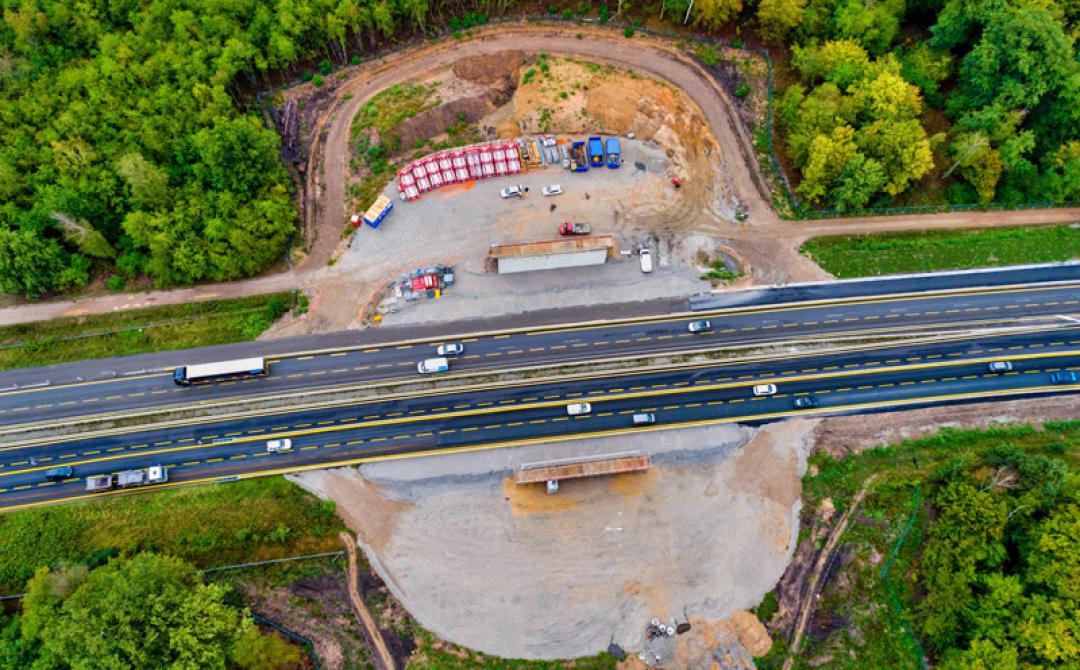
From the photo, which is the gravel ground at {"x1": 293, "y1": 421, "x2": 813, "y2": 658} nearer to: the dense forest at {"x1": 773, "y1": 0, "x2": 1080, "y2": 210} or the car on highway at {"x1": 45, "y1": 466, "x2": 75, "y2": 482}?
the car on highway at {"x1": 45, "y1": 466, "x2": 75, "y2": 482}

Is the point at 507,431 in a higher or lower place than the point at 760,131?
lower

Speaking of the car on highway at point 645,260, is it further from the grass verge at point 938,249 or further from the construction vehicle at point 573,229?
the grass verge at point 938,249

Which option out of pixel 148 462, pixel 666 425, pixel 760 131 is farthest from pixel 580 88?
pixel 148 462

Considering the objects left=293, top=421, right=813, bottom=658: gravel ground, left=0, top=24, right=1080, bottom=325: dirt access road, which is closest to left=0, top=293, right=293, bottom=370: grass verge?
left=0, top=24, right=1080, bottom=325: dirt access road

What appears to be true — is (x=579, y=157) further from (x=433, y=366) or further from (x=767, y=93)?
(x=433, y=366)

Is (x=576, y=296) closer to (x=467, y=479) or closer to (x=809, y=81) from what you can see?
(x=467, y=479)
